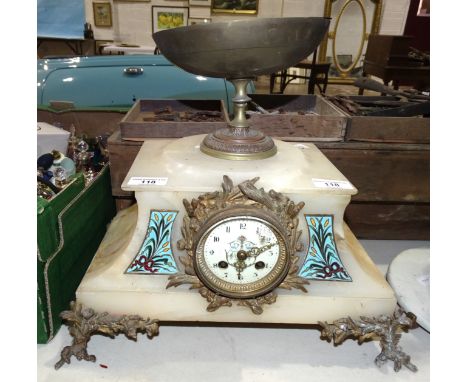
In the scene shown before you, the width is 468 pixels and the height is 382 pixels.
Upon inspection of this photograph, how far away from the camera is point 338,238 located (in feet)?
3.52

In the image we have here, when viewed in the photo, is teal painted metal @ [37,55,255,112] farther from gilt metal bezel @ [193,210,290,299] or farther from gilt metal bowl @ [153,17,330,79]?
gilt metal bezel @ [193,210,290,299]

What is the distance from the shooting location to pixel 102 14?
16.6ft

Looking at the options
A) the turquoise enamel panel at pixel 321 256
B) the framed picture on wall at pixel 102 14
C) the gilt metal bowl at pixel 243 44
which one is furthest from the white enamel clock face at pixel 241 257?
the framed picture on wall at pixel 102 14

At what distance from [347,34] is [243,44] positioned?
17.1 feet

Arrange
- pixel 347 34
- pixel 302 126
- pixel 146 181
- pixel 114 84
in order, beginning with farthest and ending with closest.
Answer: pixel 347 34, pixel 114 84, pixel 302 126, pixel 146 181

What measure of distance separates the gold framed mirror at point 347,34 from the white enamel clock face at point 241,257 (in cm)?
507

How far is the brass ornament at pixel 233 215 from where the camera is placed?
921 mm

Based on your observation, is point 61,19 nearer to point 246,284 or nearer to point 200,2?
point 200,2

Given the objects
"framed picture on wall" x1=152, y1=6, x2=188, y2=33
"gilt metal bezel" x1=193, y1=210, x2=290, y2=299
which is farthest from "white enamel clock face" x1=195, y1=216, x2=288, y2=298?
"framed picture on wall" x1=152, y1=6, x2=188, y2=33

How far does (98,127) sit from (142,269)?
3.14ft

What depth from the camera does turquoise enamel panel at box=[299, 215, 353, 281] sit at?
40.6 inches

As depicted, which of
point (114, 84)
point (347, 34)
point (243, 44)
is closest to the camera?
point (243, 44)

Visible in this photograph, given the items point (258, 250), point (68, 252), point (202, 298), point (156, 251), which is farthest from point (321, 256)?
point (68, 252)

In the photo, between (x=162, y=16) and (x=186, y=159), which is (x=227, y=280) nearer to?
(x=186, y=159)
